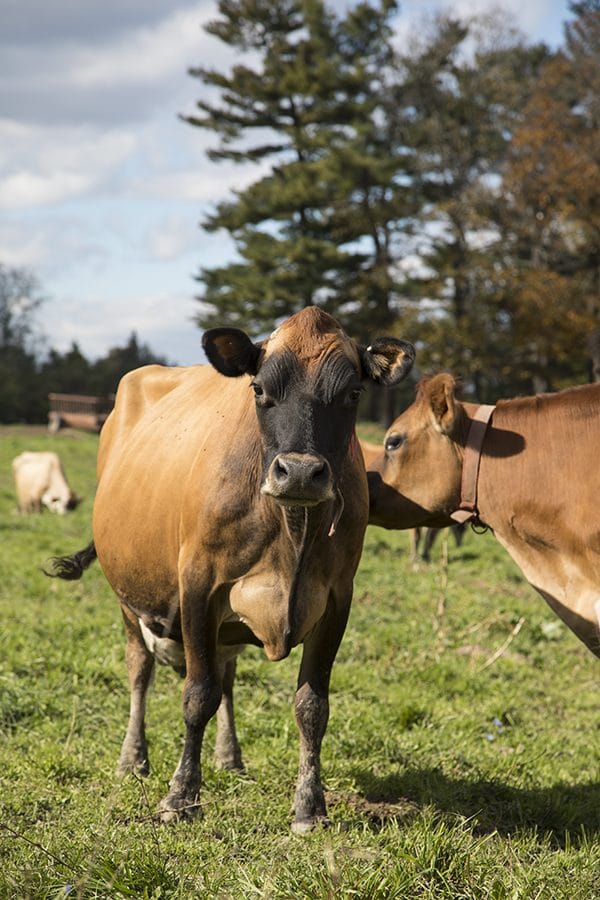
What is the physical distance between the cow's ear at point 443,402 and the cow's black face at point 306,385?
4.21ft

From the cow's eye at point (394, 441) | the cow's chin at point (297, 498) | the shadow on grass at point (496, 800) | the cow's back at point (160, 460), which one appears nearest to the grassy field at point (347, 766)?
the shadow on grass at point (496, 800)

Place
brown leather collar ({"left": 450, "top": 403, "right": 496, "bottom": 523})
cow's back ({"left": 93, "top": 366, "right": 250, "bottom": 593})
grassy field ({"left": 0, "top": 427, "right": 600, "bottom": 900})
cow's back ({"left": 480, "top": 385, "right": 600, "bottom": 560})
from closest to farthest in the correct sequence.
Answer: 1. grassy field ({"left": 0, "top": 427, "right": 600, "bottom": 900})
2. cow's back ({"left": 93, "top": 366, "right": 250, "bottom": 593})
3. cow's back ({"left": 480, "top": 385, "right": 600, "bottom": 560})
4. brown leather collar ({"left": 450, "top": 403, "right": 496, "bottom": 523})

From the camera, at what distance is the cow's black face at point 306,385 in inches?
146

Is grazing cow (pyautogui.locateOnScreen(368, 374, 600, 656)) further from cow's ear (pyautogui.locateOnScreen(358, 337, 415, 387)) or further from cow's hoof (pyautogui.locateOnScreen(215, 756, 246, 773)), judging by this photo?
cow's hoof (pyautogui.locateOnScreen(215, 756, 246, 773))

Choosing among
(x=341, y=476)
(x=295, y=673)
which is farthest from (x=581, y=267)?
(x=341, y=476)

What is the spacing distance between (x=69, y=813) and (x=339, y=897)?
1637mm

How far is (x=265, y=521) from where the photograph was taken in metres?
4.20

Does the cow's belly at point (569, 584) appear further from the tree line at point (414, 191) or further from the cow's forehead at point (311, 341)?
the tree line at point (414, 191)

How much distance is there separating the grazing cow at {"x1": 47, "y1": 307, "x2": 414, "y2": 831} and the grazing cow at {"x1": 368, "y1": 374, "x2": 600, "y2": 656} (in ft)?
3.45

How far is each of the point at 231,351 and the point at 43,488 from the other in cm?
1479

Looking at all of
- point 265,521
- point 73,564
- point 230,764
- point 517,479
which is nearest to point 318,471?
A: point 265,521

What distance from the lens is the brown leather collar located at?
546cm

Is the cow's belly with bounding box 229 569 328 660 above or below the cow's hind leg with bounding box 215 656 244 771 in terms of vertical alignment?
above

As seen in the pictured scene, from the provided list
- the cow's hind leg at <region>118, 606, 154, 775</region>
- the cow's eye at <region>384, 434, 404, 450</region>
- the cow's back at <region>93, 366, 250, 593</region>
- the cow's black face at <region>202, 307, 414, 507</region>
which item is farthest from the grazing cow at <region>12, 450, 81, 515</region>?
the cow's black face at <region>202, 307, 414, 507</region>
